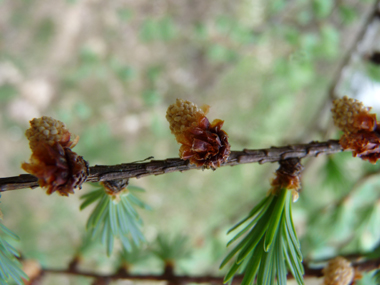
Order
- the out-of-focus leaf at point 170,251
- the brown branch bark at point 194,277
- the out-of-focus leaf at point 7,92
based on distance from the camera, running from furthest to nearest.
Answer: the out-of-focus leaf at point 7,92 < the out-of-focus leaf at point 170,251 < the brown branch bark at point 194,277

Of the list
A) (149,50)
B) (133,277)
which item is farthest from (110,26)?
(133,277)

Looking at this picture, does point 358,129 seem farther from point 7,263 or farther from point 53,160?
point 7,263

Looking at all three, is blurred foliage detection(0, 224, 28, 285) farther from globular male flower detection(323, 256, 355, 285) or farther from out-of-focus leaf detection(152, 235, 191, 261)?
globular male flower detection(323, 256, 355, 285)

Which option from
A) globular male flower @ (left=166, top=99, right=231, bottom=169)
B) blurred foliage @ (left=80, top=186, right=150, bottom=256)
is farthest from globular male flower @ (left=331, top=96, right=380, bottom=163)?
Answer: blurred foliage @ (left=80, top=186, right=150, bottom=256)

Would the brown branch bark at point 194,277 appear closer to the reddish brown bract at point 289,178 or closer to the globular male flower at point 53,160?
the reddish brown bract at point 289,178

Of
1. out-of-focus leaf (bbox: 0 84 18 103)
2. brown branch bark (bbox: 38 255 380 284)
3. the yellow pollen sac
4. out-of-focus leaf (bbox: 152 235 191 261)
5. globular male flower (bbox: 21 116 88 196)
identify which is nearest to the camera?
globular male flower (bbox: 21 116 88 196)

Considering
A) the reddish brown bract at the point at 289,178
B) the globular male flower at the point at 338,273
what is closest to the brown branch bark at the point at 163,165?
the reddish brown bract at the point at 289,178

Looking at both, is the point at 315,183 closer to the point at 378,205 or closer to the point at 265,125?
the point at 265,125
